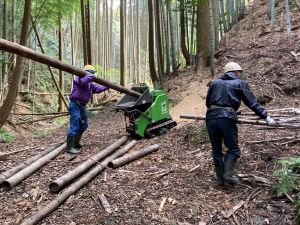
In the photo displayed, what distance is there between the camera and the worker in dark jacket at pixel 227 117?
4656 millimetres

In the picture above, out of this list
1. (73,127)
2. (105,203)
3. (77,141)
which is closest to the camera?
(105,203)

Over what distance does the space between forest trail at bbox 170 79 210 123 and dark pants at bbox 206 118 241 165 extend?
375 centimetres

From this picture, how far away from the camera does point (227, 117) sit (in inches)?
182

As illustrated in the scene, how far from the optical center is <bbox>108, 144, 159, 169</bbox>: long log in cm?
555

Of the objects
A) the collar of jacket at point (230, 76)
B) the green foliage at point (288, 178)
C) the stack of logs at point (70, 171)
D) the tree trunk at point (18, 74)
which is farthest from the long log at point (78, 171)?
the tree trunk at point (18, 74)

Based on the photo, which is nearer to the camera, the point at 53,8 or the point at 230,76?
the point at 230,76

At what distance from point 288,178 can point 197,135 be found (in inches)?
93.5

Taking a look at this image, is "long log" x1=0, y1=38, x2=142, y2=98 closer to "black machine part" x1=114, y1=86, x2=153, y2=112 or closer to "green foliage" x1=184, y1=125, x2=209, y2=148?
"black machine part" x1=114, y1=86, x2=153, y2=112

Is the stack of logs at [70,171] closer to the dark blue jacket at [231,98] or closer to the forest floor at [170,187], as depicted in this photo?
the forest floor at [170,187]

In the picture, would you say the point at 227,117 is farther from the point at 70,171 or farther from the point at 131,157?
the point at 70,171

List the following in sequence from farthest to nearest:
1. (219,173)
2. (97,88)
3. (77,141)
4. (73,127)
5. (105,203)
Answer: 1. (97,88)
2. (77,141)
3. (73,127)
4. (219,173)
5. (105,203)

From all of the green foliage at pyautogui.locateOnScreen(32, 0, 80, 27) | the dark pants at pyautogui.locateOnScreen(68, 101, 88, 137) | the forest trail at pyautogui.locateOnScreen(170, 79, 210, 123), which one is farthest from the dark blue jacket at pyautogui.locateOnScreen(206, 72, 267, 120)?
the green foliage at pyautogui.locateOnScreen(32, 0, 80, 27)

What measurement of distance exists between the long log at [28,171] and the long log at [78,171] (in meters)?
0.69

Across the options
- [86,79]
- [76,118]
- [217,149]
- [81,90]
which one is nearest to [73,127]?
[76,118]
